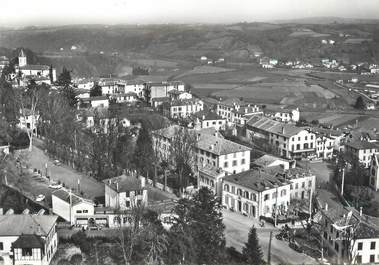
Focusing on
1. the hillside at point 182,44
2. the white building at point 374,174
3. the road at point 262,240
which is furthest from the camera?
the hillside at point 182,44

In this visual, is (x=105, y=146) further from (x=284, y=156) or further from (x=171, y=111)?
(x=171, y=111)

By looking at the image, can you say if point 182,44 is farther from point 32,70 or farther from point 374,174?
point 374,174

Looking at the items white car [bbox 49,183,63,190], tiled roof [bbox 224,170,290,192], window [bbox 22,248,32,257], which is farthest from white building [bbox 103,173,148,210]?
window [bbox 22,248,32,257]

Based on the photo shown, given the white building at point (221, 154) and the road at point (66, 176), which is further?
the white building at point (221, 154)

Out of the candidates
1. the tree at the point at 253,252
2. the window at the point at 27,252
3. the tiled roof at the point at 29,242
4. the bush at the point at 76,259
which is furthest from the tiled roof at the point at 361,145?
the window at the point at 27,252

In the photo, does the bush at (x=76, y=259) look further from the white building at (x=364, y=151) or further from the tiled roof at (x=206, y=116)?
the tiled roof at (x=206, y=116)

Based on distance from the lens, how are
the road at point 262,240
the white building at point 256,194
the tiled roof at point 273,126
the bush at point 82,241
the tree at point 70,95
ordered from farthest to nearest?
the tree at point 70,95, the tiled roof at point 273,126, the white building at point 256,194, the bush at point 82,241, the road at point 262,240

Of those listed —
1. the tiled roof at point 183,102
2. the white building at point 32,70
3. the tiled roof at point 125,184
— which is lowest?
the tiled roof at point 183,102

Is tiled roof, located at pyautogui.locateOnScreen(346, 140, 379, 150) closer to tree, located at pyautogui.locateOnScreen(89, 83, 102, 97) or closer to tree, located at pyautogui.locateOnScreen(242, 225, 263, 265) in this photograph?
tree, located at pyautogui.locateOnScreen(242, 225, 263, 265)

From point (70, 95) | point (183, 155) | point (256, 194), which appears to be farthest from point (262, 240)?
point (70, 95)
